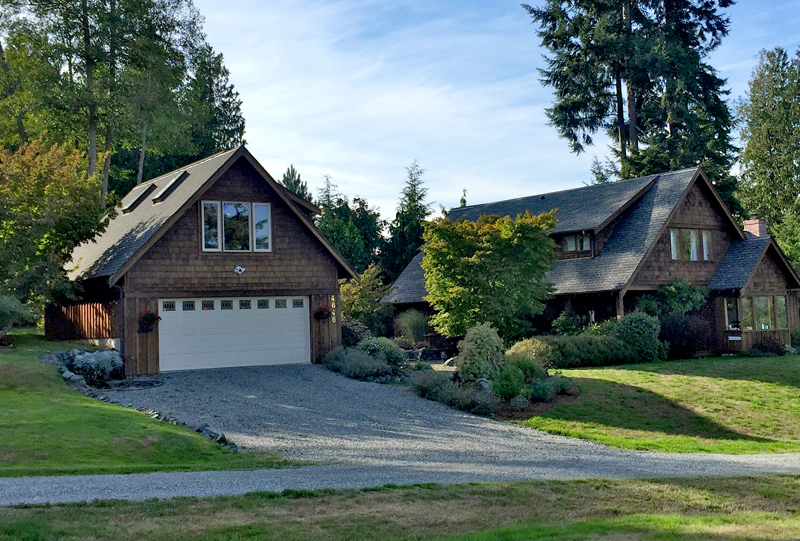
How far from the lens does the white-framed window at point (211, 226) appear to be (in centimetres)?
2503

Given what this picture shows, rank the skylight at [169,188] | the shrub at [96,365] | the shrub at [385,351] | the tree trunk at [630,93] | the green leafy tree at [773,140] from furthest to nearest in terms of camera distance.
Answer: the green leafy tree at [773,140] → the tree trunk at [630,93] → the skylight at [169,188] → the shrub at [385,351] → the shrub at [96,365]

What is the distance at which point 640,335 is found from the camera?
28891 mm

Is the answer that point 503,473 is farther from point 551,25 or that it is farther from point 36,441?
point 551,25

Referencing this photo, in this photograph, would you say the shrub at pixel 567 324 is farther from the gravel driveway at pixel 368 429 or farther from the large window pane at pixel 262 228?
the large window pane at pixel 262 228

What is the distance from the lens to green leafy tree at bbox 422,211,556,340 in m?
29.1

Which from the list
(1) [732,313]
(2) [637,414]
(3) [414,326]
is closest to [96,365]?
(2) [637,414]

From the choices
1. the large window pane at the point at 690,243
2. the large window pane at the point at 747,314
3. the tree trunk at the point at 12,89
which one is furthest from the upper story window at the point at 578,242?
the tree trunk at the point at 12,89

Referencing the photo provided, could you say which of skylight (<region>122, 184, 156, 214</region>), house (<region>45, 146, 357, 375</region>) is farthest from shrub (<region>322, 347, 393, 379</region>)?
skylight (<region>122, 184, 156, 214</region>)

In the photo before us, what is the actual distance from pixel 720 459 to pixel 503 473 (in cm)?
531

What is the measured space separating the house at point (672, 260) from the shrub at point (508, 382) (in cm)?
981

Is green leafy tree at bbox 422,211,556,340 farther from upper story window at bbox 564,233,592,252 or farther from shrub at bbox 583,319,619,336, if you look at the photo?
upper story window at bbox 564,233,592,252

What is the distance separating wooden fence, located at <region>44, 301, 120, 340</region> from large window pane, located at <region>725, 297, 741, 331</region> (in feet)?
75.3

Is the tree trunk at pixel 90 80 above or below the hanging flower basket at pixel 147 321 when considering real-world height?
above

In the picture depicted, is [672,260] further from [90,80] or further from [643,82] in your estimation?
[90,80]
